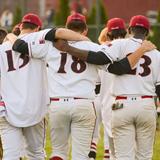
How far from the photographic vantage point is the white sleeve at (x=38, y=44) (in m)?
10.1

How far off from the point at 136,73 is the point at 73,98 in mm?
815

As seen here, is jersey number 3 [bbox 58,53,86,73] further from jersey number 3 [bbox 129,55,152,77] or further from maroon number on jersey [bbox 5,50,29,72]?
jersey number 3 [bbox 129,55,152,77]

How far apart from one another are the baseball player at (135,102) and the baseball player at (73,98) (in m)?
0.25

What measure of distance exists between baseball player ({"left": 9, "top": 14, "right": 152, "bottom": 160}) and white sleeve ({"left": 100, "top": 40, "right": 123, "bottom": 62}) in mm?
110

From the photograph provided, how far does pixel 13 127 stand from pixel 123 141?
1.29 metres

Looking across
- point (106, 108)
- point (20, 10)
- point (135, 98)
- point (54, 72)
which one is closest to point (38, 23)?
point (54, 72)

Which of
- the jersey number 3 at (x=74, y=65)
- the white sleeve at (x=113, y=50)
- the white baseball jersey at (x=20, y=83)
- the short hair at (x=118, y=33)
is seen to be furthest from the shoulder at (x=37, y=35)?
the short hair at (x=118, y=33)

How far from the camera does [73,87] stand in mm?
10047

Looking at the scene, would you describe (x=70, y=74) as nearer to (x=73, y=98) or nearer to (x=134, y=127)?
(x=73, y=98)

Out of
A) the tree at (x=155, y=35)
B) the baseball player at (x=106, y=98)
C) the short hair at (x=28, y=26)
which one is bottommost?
the tree at (x=155, y=35)

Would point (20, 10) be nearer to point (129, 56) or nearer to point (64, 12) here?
point (64, 12)

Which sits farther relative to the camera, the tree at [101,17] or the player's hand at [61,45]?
the tree at [101,17]

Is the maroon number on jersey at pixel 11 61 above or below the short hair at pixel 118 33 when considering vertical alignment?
below

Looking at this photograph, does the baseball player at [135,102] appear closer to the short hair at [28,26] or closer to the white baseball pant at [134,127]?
the white baseball pant at [134,127]
